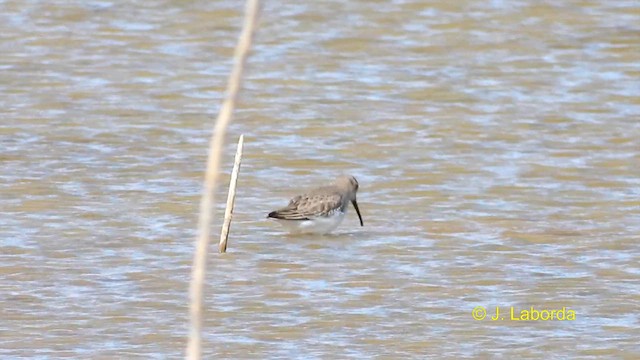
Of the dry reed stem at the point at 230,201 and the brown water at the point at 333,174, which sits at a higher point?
the dry reed stem at the point at 230,201

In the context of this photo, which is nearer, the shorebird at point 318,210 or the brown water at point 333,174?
the brown water at point 333,174

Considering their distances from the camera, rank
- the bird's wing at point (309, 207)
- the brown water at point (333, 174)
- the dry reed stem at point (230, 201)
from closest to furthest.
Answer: the brown water at point (333, 174) < the dry reed stem at point (230, 201) < the bird's wing at point (309, 207)

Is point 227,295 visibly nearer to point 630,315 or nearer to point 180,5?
point 630,315

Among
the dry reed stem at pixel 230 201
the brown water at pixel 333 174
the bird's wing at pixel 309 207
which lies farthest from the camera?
the bird's wing at pixel 309 207

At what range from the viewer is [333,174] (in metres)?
10.9

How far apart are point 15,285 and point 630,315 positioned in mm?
2936

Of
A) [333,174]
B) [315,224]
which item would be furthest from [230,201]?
[333,174]

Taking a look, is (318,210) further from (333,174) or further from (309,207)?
(333,174)

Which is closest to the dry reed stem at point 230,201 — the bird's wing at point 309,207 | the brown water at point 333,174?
the brown water at point 333,174

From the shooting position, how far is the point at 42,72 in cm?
1373

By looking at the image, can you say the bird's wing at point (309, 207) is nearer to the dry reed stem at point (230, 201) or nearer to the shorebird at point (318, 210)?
the shorebird at point (318, 210)

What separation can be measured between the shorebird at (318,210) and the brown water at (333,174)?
0.10 metres

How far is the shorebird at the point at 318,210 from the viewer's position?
9383 mm

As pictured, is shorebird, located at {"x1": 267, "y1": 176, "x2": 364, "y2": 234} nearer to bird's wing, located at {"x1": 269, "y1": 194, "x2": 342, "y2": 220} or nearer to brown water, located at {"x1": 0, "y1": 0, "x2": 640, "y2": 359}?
bird's wing, located at {"x1": 269, "y1": 194, "x2": 342, "y2": 220}
